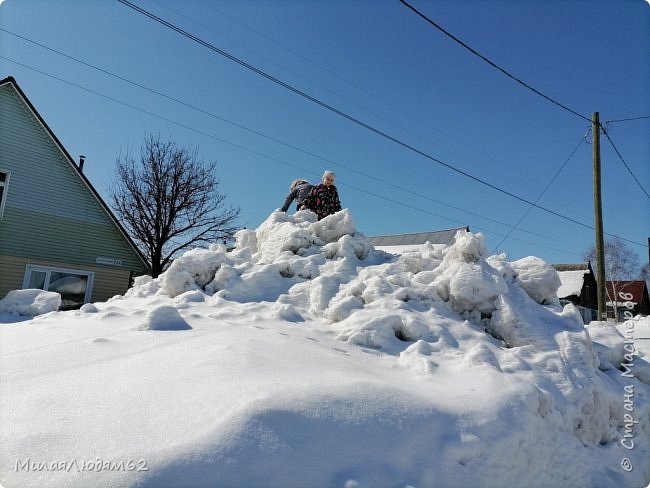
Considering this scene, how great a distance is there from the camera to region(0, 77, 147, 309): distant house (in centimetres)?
1139

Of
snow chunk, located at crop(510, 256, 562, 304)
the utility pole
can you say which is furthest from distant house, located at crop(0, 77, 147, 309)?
the utility pole

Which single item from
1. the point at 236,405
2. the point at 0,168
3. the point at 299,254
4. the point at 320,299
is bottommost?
the point at 236,405

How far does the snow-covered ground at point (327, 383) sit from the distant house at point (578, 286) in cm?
2224

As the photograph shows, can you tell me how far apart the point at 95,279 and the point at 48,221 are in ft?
7.50

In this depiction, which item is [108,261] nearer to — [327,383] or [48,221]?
[48,221]

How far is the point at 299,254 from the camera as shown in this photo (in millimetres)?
5652

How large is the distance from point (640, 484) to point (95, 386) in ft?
12.6

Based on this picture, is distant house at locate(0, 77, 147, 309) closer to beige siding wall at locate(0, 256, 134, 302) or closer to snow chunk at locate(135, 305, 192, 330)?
beige siding wall at locate(0, 256, 134, 302)

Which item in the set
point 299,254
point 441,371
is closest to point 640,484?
point 441,371

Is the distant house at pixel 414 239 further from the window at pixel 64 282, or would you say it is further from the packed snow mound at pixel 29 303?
the packed snow mound at pixel 29 303

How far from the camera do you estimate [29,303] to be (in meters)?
4.72

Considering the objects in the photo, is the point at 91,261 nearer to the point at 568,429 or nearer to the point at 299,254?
the point at 299,254

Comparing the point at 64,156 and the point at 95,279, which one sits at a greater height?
the point at 64,156

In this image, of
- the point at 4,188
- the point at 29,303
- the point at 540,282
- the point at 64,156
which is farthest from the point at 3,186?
the point at 540,282
